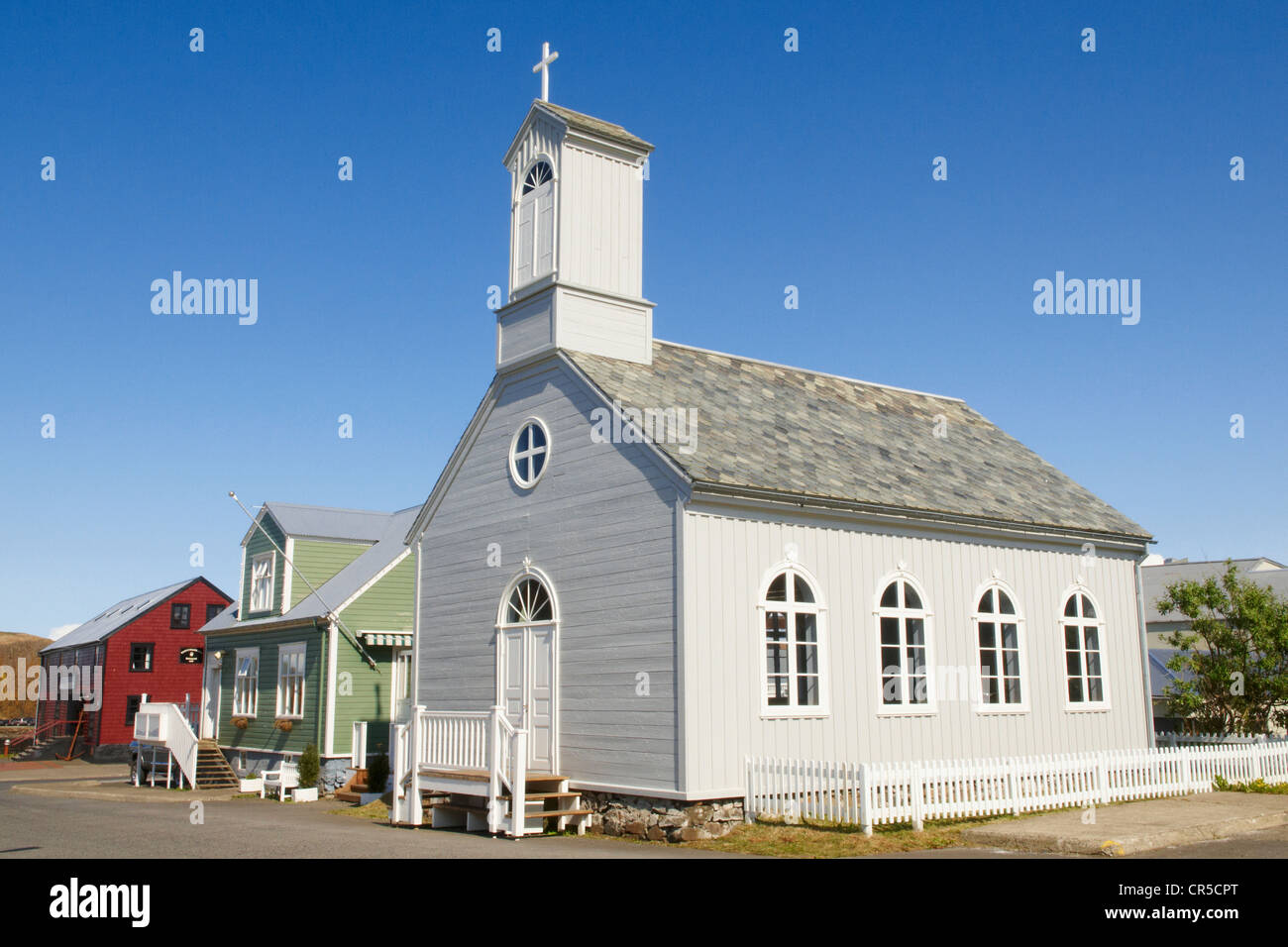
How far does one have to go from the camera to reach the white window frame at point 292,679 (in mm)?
28078

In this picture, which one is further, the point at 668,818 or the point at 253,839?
the point at 253,839

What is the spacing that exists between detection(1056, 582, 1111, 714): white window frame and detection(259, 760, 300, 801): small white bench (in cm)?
1669

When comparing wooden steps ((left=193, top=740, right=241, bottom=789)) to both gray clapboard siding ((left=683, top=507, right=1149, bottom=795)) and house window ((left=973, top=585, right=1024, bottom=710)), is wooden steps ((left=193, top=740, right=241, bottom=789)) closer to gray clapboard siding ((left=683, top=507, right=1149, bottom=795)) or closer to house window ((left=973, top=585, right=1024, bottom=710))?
gray clapboard siding ((left=683, top=507, right=1149, bottom=795))

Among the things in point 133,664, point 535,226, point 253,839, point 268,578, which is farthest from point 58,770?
point 535,226

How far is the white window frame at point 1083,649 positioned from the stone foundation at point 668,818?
828 cm

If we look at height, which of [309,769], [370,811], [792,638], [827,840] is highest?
[792,638]

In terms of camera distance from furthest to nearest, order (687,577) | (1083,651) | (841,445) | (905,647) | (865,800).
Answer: (1083,651)
(841,445)
(905,647)
(687,577)
(865,800)

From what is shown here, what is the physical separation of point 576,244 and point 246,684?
61.1ft

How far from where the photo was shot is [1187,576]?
165 feet

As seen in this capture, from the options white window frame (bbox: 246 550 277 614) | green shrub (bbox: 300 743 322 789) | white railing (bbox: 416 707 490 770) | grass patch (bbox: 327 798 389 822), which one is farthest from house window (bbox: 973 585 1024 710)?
white window frame (bbox: 246 550 277 614)

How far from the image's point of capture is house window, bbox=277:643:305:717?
92.8 ft

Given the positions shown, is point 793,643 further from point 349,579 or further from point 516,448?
point 349,579

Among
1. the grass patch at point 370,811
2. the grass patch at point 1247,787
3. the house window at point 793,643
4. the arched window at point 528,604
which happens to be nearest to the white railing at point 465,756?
the arched window at point 528,604

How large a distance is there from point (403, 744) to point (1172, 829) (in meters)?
11.1
